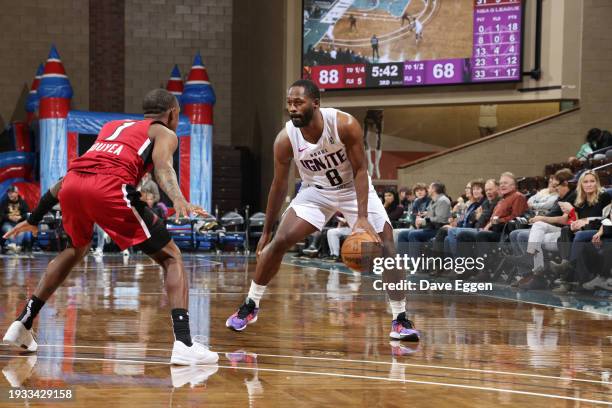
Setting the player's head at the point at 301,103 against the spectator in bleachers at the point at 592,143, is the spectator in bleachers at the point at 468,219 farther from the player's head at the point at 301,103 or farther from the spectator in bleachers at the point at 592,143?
the player's head at the point at 301,103

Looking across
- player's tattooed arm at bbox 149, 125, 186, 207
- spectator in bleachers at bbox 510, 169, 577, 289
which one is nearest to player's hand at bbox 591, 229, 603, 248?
spectator in bleachers at bbox 510, 169, 577, 289

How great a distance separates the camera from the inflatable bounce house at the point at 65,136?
1725 centimetres

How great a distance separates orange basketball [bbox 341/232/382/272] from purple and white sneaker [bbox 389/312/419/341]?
17.0 inches

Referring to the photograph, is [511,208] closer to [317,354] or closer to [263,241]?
[263,241]

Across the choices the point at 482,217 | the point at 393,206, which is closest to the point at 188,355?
the point at 482,217

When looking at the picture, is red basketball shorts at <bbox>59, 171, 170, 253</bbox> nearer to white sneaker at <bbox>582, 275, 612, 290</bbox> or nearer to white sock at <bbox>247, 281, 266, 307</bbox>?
white sock at <bbox>247, 281, 266, 307</bbox>

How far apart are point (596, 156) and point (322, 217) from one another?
8791 mm

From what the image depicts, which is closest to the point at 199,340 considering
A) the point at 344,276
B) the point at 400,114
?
the point at 344,276

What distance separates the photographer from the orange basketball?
5426mm

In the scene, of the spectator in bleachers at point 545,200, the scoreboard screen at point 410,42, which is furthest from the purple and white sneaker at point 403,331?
the scoreboard screen at point 410,42

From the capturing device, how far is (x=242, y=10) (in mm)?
22859

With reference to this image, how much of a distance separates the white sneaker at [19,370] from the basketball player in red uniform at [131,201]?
21 centimetres

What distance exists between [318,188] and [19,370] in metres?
2.31

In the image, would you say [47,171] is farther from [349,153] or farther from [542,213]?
[349,153]
